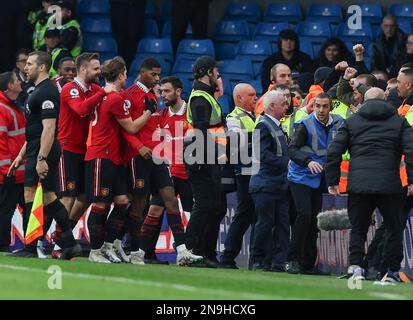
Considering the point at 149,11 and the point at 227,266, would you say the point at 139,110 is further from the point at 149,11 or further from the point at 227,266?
the point at 149,11

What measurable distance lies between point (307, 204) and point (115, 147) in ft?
7.26

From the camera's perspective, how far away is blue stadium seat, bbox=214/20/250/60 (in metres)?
23.1

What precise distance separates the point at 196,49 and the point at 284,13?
5.12ft

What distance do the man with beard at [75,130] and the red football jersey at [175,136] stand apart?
105 cm

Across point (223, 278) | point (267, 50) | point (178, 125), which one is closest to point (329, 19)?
point (267, 50)

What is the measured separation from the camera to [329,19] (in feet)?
73.2

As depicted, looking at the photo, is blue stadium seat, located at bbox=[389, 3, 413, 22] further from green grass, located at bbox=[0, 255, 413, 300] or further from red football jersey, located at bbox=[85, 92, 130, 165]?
green grass, located at bbox=[0, 255, 413, 300]

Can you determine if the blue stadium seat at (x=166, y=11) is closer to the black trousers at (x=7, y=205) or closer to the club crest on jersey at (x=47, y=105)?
the black trousers at (x=7, y=205)

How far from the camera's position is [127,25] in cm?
2317

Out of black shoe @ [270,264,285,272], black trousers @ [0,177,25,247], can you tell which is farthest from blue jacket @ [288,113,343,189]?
black trousers @ [0,177,25,247]

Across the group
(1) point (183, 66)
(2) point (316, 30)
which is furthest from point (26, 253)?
(2) point (316, 30)

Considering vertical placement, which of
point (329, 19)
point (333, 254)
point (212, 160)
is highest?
point (329, 19)

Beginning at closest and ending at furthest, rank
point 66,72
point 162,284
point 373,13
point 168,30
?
point 162,284
point 66,72
point 373,13
point 168,30
